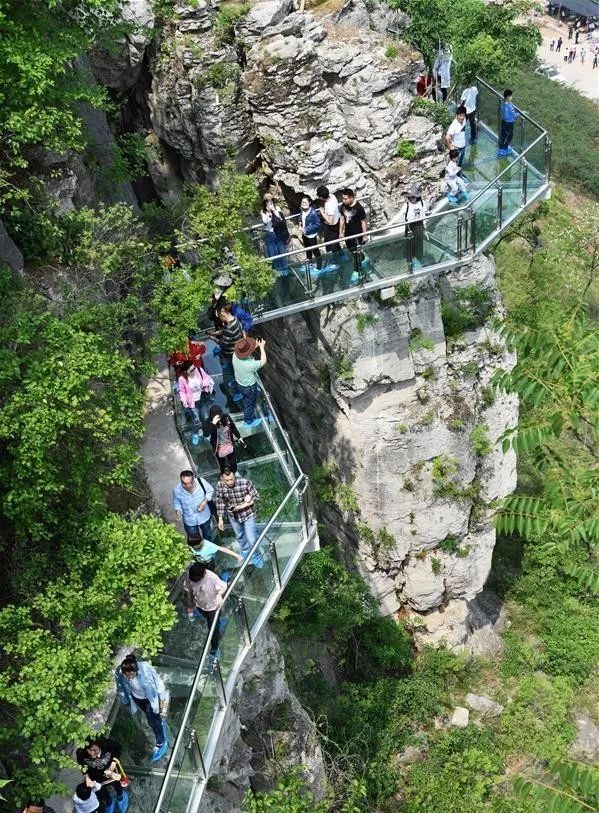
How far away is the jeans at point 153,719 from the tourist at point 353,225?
897 centimetres

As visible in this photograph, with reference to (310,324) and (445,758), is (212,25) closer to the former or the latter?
(310,324)

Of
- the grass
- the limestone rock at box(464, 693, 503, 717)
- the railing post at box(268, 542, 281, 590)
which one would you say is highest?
the railing post at box(268, 542, 281, 590)

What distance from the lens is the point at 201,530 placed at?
1197 centimetres

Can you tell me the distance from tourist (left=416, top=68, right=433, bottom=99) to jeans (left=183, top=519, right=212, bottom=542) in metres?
11.3

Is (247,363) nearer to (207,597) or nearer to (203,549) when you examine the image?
(203,549)

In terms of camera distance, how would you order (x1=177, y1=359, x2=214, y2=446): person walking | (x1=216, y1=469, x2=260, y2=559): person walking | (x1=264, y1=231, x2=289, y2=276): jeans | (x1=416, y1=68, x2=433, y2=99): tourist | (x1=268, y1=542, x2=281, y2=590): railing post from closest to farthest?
(x1=216, y1=469, x2=260, y2=559): person walking → (x1=268, y1=542, x2=281, y2=590): railing post → (x1=177, y1=359, x2=214, y2=446): person walking → (x1=264, y1=231, x2=289, y2=276): jeans → (x1=416, y1=68, x2=433, y2=99): tourist

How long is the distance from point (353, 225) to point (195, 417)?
16.3 ft

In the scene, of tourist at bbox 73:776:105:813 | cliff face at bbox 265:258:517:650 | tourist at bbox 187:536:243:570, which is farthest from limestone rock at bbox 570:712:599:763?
tourist at bbox 73:776:105:813

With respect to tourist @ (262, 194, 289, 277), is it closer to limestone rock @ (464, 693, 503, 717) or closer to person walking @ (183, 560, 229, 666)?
person walking @ (183, 560, 229, 666)

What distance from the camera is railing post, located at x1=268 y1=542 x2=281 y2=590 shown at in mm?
12180

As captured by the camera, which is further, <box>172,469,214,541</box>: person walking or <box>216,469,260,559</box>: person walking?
<box>216,469,260,559</box>: person walking

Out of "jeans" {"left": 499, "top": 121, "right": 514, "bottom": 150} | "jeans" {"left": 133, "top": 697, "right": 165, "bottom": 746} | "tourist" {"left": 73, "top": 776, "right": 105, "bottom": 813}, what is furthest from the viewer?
"jeans" {"left": 499, "top": 121, "right": 514, "bottom": 150}

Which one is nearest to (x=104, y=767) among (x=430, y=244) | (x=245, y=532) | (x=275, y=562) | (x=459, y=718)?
(x=245, y=532)

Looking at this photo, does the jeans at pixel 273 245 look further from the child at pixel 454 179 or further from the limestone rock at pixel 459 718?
the limestone rock at pixel 459 718
